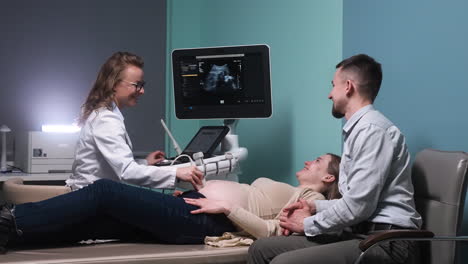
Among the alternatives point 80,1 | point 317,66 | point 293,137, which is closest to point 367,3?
point 317,66

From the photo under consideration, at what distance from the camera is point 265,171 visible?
4109 mm

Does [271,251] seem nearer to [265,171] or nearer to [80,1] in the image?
[265,171]

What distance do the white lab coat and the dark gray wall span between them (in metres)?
2.00

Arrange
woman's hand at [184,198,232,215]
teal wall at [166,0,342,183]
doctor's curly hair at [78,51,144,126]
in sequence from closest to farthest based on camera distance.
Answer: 1. woman's hand at [184,198,232,215]
2. doctor's curly hair at [78,51,144,126]
3. teal wall at [166,0,342,183]

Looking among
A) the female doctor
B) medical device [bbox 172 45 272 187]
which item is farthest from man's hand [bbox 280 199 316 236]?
medical device [bbox 172 45 272 187]

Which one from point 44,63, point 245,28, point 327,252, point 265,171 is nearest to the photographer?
point 327,252

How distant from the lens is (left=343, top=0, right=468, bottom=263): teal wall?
8.59 feet

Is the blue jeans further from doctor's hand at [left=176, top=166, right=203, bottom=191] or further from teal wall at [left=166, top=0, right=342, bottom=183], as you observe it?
teal wall at [left=166, top=0, right=342, bottom=183]

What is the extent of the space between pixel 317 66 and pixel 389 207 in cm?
139

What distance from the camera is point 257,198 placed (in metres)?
2.91

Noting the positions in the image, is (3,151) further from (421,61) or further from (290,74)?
(421,61)

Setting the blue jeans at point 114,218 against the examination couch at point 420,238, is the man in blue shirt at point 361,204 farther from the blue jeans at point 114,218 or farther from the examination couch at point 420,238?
the blue jeans at point 114,218

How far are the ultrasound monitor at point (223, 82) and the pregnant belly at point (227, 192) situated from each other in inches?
31.9

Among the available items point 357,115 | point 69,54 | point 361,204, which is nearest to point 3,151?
point 69,54
